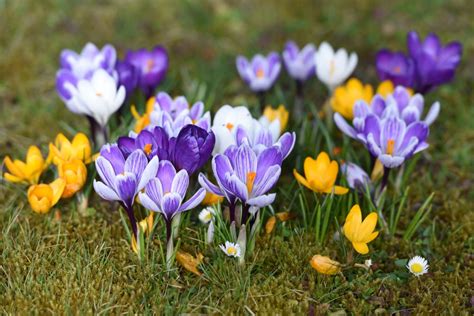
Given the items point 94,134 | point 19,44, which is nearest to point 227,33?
point 19,44

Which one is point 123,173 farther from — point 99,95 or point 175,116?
point 99,95

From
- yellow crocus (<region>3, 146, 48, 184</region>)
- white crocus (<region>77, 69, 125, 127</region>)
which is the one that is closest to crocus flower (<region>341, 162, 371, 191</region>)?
white crocus (<region>77, 69, 125, 127</region>)

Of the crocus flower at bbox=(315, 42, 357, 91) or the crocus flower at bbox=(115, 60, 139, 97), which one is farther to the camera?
the crocus flower at bbox=(315, 42, 357, 91)

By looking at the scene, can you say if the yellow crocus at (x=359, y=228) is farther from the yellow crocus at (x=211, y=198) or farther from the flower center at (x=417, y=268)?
the yellow crocus at (x=211, y=198)

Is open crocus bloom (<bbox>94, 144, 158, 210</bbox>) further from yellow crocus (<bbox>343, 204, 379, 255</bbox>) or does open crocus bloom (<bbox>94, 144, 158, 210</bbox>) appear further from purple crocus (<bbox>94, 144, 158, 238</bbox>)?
yellow crocus (<bbox>343, 204, 379, 255</bbox>)

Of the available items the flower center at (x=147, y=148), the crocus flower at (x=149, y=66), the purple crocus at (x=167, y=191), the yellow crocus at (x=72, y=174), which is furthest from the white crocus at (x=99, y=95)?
the purple crocus at (x=167, y=191)

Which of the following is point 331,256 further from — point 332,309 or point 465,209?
point 465,209

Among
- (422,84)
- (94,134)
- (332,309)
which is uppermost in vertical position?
(422,84)
